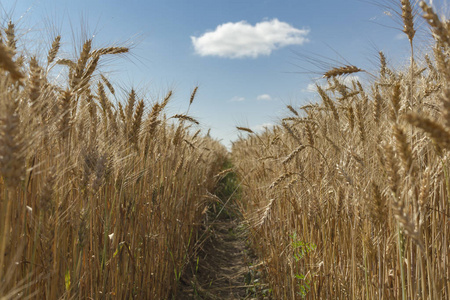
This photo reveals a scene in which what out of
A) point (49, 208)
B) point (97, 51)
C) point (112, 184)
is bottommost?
point (49, 208)

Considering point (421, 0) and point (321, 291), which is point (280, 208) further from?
Result: point (421, 0)

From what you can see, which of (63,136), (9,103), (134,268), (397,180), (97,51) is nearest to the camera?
(9,103)

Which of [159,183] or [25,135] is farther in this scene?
[159,183]

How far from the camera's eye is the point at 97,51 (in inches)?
76.9

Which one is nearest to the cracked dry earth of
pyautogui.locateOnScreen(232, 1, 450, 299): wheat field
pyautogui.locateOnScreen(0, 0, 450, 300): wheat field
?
pyautogui.locateOnScreen(0, 0, 450, 300): wheat field

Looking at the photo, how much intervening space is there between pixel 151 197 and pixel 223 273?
6.17 feet

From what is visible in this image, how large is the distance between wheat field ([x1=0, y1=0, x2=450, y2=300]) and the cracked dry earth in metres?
0.33

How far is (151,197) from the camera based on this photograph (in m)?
2.59

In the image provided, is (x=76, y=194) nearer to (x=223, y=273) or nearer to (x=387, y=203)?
(x=387, y=203)

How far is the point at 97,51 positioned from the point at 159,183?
1238 millimetres

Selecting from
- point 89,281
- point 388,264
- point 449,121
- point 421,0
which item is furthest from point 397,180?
point 89,281

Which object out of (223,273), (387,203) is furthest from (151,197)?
(223,273)

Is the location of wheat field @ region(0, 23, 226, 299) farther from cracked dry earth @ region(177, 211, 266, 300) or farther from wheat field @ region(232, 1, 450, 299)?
wheat field @ region(232, 1, 450, 299)

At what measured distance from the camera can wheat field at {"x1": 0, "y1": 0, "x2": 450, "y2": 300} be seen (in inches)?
43.1
